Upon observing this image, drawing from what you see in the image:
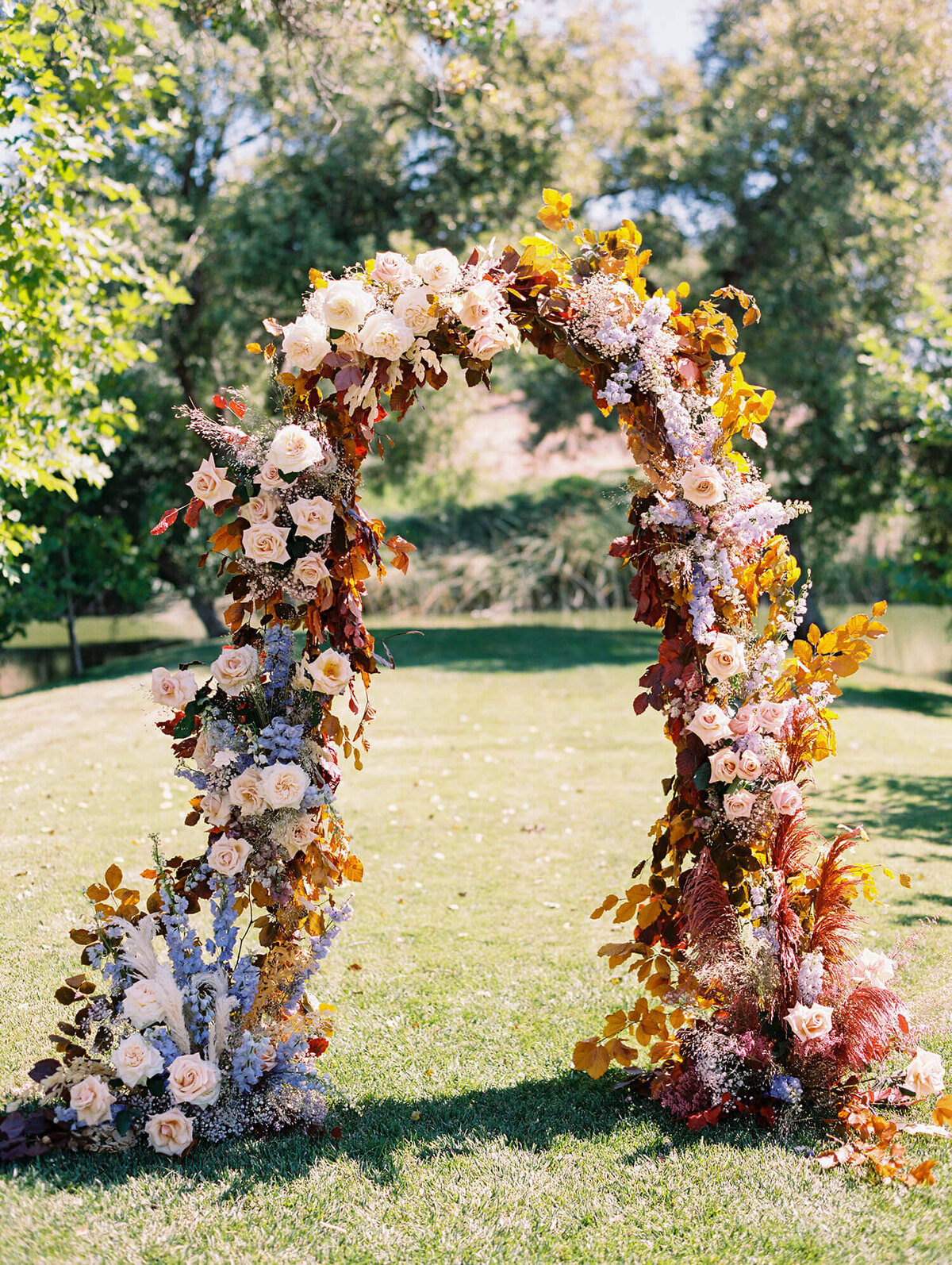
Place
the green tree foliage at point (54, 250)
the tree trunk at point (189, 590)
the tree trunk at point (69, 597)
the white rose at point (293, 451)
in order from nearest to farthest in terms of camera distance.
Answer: the white rose at point (293, 451) → the green tree foliage at point (54, 250) → the tree trunk at point (69, 597) → the tree trunk at point (189, 590)

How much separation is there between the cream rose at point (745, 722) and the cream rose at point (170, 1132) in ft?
6.47

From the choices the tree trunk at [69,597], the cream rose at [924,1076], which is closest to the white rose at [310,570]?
the cream rose at [924,1076]

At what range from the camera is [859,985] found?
3.37 metres

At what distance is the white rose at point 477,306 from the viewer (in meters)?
3.19

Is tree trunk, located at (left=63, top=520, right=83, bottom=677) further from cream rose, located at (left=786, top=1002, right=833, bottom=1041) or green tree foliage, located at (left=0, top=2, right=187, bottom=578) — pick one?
cream rose, located at (left=786, top=1002, right=833, bottom=1041)

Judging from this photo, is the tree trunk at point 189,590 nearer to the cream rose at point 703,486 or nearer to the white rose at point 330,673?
the white rose at point 330,673

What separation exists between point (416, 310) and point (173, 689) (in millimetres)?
1346

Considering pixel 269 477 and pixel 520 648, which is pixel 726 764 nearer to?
pixel 269 477

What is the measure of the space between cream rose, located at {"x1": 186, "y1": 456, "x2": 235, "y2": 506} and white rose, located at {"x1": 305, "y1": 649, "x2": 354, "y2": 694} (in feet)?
1.85

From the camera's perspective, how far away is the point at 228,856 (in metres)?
3.12

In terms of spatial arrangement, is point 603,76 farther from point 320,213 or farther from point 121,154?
point 121,154

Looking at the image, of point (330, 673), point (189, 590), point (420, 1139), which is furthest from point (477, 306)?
point (189, 590)

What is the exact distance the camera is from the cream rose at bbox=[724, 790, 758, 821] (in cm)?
324

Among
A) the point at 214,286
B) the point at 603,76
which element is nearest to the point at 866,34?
the point at 603,76
